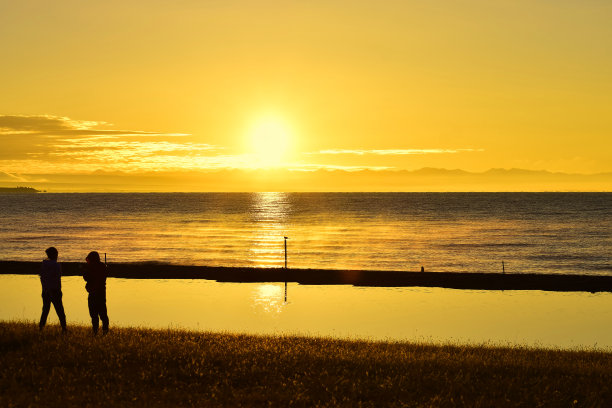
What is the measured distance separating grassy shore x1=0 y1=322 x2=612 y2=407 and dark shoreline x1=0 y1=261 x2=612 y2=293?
82.1 ft

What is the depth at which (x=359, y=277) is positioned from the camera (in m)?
46.1

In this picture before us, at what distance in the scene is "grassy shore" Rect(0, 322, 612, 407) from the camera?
43.2ft

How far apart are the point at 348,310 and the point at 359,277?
10.3 meters

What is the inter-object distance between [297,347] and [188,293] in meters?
23.8

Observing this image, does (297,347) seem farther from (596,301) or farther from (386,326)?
(596,301)

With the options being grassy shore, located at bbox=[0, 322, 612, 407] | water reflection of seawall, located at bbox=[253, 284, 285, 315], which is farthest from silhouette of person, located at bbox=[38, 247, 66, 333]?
water reflection of seawall, located at bbox=[253, 284, 285, 315]

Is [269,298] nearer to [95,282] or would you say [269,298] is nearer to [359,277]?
[359,277]

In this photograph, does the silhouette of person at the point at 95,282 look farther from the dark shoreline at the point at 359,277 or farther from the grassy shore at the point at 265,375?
the dark shoreline at the point at 359,277

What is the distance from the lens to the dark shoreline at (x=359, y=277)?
43688 mm

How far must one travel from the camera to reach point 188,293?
41.5 m

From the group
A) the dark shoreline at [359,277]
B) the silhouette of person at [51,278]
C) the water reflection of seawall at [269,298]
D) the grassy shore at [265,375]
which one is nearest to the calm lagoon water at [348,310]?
the water reflection of seawall at [269,298]

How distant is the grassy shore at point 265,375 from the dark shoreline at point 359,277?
25018mm

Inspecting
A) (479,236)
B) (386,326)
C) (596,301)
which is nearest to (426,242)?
(479,236)

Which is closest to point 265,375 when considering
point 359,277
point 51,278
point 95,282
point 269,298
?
point 95,282
